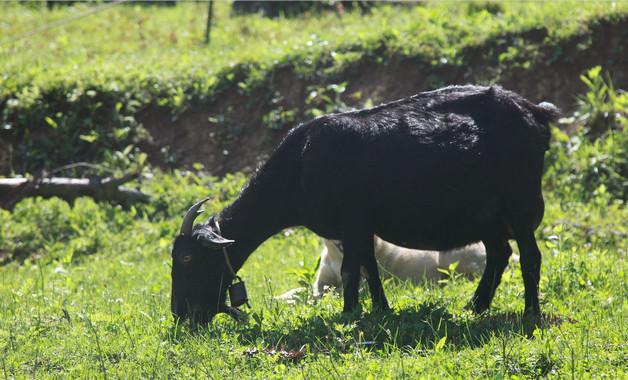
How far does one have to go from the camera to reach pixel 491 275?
240 inches

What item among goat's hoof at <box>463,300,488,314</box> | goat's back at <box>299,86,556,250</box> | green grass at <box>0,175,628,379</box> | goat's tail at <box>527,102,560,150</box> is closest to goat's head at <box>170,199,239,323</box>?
green grass at <box>0,175,628,379</box>

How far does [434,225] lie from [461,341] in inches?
39.9

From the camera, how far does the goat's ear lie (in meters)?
5.71

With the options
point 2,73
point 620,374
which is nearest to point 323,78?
point 2,73

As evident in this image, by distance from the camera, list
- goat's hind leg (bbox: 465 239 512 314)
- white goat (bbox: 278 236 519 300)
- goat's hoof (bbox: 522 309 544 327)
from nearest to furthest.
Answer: goat's hoof (bbox: 522 309 544 327)
goat's hind leg (bbox: 465 239 512 314)
white goat (bbox: 278 236 519 300)

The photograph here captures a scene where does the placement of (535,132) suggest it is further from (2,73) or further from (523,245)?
(2,73)

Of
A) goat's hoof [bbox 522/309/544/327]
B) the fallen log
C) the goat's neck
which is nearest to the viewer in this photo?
goat's hoof [bbox 522/309/544/327]

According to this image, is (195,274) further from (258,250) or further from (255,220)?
(258,250)

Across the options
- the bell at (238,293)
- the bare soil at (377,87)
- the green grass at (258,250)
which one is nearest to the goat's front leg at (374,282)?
the green grass at (258,250)

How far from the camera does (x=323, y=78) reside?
12.1 m

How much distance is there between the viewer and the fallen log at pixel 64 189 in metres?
9.53

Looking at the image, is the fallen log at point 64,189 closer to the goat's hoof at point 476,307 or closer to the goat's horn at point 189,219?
the goat's horn at point 189,219

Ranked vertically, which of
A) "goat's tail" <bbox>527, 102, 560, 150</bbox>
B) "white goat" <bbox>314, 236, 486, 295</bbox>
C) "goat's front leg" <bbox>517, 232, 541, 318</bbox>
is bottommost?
"white goat" <bbox>314, 236, 486, 295</bbox>

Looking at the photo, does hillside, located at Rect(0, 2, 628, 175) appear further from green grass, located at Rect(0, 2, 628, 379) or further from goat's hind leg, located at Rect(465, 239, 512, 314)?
goat's hind leg, located at Rect(465, 239, 512, 314)
